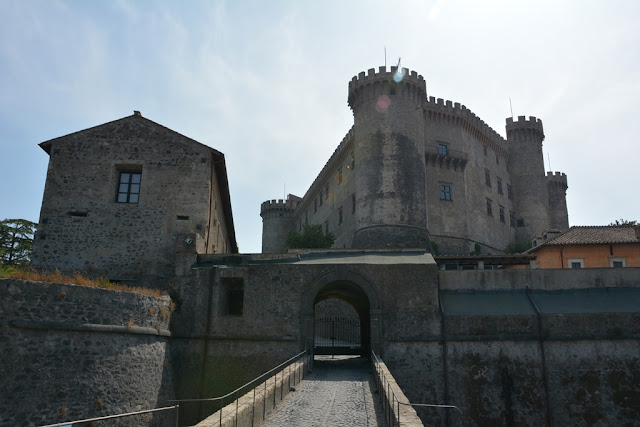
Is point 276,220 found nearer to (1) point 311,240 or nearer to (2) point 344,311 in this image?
(1) point 311,240

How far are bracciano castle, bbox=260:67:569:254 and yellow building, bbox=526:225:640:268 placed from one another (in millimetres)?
8015

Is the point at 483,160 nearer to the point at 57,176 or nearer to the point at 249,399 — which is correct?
the point at 57,176

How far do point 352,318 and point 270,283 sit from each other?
48.8 feet

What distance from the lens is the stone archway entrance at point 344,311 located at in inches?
691

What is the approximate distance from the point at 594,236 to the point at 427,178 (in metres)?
13.0

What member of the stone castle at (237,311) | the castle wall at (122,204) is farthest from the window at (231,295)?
the castle wall at (122,204)

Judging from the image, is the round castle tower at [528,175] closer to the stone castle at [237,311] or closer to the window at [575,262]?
the window at [575,262]

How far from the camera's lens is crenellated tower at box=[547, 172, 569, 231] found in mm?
49469

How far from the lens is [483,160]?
4359cm

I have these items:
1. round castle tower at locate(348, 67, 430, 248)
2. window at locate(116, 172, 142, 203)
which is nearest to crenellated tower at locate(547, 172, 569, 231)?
round castle tower at locate(348, 67, 430, 248)

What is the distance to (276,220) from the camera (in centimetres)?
6194

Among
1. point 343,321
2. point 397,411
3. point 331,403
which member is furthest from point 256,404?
point 343,321

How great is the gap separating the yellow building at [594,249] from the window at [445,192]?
10393 mm

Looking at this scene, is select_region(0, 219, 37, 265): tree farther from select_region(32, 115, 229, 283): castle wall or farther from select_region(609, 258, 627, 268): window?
select_region(609, 258, 627, 268): window
